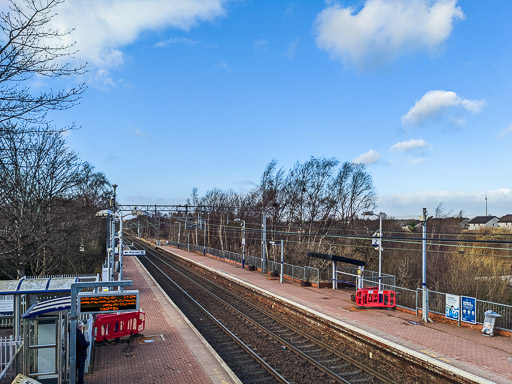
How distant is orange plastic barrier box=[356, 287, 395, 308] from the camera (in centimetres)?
1756

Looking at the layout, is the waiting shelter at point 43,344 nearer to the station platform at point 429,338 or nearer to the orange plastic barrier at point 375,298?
the station platform at point 429,338

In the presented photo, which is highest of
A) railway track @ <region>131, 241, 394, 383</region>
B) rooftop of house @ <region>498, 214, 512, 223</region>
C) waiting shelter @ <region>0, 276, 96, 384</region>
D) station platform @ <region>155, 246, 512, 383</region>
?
rooftop of house @ <region>498, 214, 512, 223</region>

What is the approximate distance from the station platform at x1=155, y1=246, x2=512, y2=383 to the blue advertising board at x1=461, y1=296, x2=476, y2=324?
1.36 ft

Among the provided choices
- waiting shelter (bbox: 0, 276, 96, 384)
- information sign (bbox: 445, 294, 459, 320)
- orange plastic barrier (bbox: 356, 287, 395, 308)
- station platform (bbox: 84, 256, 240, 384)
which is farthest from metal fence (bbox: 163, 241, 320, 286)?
waiting shelter (bbox: 0, 276, 96, 384)

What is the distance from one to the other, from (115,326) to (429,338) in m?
9.90

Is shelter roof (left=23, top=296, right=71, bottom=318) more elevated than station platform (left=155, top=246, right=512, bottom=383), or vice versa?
shelter roof (left=23, top=296, right=71, bottom=318)

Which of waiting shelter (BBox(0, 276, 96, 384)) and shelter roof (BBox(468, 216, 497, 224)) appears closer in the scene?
waiting shelter (BBox(0, 276, 96, 384))

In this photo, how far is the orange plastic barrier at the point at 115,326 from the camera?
39.7ft

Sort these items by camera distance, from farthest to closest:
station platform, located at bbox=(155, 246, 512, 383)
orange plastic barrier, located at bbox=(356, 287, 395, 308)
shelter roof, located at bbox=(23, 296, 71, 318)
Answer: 1. orange plastic barrier, located at bbox=(356, 287, 395, 308)
2. station platform, located at bbox=(155, 246, 512, 383)
3. shelter roof, located at bbox=(23, 296, 71, 318)

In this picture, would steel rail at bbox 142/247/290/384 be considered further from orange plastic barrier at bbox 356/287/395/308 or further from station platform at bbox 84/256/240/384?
orange plastic barrier at bbox 356/287/395/308

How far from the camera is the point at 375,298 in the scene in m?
17.8

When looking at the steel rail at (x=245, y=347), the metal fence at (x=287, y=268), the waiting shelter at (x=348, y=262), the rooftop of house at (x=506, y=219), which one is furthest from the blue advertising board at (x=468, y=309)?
the rooftop of house at (x=506, y=219)

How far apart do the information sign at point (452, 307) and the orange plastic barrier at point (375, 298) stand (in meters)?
3.01

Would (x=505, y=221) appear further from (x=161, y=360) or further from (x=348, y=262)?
(x=161, y=360)
